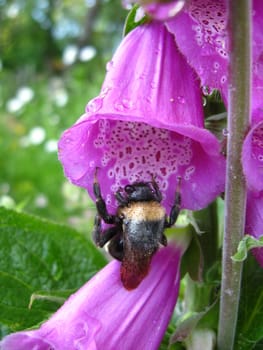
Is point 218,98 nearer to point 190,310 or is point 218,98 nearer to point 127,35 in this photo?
point 127,35

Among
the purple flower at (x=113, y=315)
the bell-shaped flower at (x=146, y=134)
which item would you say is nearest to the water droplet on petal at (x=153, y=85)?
the bell-shaped flower at (x=146, y=134)

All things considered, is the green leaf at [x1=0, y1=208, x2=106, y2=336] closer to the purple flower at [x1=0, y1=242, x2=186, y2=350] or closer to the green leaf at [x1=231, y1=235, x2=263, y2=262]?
the purple flower at [x1=0, y1=242, x2=186, y2=350]

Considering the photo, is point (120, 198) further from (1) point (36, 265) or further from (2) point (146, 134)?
(1) point (36, 265)

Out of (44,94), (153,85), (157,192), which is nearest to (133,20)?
(153,85)

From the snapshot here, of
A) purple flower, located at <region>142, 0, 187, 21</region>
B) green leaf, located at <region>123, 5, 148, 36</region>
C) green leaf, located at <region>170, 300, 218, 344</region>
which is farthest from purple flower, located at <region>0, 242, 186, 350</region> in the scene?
purple flower, located at <region>142, 0, 187, 21</region>

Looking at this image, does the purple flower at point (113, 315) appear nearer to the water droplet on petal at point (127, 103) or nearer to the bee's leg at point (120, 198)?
the bee's leg at point (120, 198)

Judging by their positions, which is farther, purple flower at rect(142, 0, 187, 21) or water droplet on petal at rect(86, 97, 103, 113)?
water droplet on petal at rect(86, 97, 103, 113)
